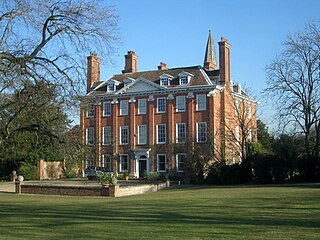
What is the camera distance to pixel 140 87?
182 ft

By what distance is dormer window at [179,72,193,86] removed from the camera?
53.2m

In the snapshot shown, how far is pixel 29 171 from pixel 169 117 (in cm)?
1727

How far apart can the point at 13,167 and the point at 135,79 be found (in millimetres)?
18035

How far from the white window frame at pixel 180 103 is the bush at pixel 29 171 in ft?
59.0

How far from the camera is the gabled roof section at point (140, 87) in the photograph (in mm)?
54375

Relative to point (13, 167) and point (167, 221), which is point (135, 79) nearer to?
point (13, 167)

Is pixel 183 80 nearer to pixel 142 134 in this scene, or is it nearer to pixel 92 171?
pixel 142 134

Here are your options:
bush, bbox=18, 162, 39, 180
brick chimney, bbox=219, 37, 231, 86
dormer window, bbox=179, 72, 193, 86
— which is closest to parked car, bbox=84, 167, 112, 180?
bush, bbox=18, 162, 39, 180

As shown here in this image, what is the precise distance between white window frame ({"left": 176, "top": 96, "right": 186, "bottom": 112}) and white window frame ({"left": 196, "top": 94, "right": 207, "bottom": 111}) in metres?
1.58

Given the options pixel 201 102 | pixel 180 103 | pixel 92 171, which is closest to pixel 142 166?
pixel 92 171

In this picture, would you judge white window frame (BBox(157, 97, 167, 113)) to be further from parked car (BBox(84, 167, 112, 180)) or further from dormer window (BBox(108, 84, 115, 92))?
parked car (BBox(84, 167, 112, 180))

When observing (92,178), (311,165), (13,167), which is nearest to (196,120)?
(92,178)

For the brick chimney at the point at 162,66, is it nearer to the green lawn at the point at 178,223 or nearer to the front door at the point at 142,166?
the front door at the point at 142,166

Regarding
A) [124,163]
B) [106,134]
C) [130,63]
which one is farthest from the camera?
[130,63]
